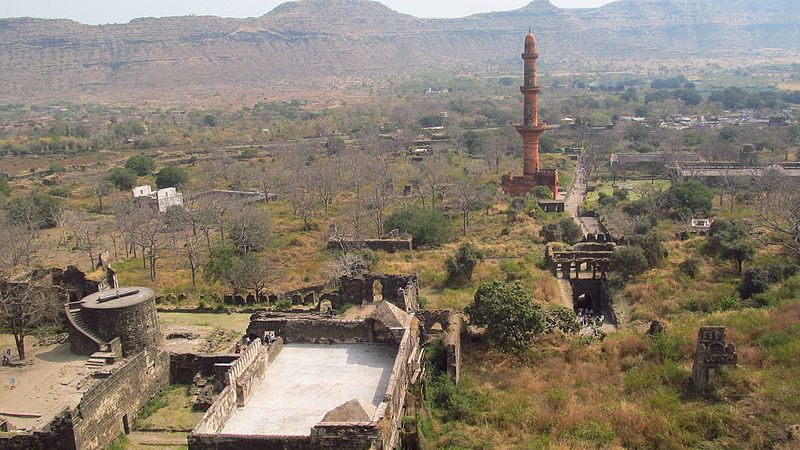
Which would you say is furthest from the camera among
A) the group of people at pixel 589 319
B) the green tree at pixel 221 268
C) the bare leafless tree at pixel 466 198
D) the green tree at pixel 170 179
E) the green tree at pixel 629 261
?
the green tree at pixel 170 179

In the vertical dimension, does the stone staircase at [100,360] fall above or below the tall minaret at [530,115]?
below

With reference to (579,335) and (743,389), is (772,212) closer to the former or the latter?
(579,335)

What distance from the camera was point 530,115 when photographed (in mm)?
46406

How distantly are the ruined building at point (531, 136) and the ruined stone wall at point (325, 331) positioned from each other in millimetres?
31930

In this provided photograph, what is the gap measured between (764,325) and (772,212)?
1734cm

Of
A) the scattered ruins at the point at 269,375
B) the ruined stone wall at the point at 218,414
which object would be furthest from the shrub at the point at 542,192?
the ruined stone wall at the point at 218,414

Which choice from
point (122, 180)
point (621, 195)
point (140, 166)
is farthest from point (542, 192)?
point (140, 166)

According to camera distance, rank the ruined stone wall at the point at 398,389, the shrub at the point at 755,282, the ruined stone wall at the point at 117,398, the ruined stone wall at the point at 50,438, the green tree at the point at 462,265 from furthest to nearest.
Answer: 1. the green tree at the point at 462,265
2. the shrub at the point at 755,282
3. the ruined stone wall at the point at 117,398
4. the ruined stone wall at the point at 50,438
5. the ruined stone wall at the point at 398,389

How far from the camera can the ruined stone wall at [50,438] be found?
14.5m

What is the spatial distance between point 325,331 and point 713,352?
8993 mm

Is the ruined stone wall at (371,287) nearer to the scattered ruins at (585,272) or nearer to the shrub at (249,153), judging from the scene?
the scattered ruins at (585,272)

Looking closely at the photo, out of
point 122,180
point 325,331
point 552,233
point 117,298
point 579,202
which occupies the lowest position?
point 579,202

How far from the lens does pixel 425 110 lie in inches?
4232

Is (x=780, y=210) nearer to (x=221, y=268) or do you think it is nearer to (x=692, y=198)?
(x=692, y=198)
